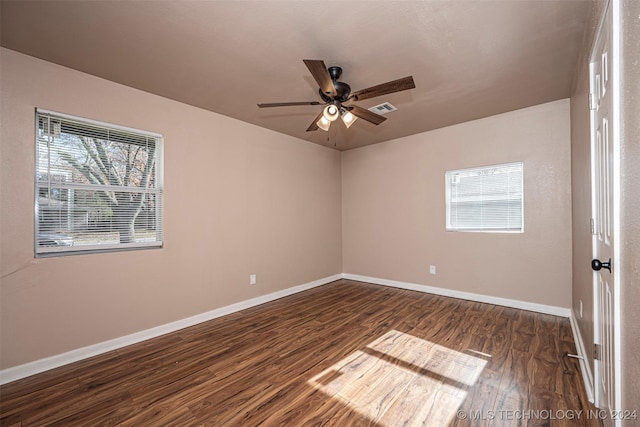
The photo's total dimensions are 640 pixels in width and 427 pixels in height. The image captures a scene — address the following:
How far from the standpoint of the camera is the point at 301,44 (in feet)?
7.07

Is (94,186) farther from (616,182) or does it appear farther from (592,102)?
(592,102)

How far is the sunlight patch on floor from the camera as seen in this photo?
1751 mm

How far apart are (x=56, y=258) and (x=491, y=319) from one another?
4.55 metres

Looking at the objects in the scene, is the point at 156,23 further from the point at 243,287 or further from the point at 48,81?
the point at 243,287

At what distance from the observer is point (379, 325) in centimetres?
313

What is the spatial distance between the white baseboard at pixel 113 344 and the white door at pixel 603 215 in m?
3.50

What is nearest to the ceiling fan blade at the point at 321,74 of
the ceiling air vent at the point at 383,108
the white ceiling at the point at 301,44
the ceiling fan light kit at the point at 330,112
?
the ceiling fan light kit at the point at 330,112

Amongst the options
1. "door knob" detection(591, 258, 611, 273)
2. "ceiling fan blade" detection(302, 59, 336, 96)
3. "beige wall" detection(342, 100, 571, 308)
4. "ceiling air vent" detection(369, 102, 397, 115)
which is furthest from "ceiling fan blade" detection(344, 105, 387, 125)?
"beige wall" detection(342, 100, 571, 308)

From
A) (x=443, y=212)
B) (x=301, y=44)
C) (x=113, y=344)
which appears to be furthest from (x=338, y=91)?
(x=113, y=344)

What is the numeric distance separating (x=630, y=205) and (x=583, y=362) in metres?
1.96

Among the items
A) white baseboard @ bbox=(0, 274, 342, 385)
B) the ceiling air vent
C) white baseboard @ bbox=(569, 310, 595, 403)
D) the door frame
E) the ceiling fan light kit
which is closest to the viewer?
the door frame

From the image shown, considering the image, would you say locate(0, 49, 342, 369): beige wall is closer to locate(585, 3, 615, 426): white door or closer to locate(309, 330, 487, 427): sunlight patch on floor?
locate(309, 330, 487, 427): sunlight patch on floor

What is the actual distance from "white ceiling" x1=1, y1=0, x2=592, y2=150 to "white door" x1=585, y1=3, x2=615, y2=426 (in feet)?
1.97

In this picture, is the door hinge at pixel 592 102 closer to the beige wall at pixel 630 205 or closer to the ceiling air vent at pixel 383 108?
the beige wall at pixel 630 205
